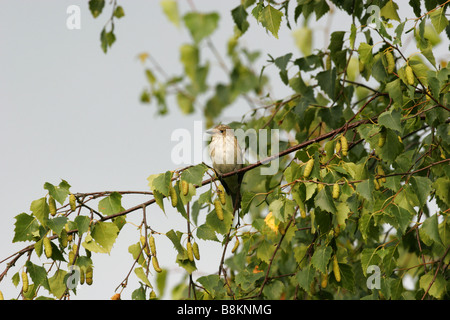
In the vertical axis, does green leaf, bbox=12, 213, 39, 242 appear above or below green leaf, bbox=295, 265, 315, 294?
above

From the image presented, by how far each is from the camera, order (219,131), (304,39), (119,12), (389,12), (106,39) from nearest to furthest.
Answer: (389,12) → (304,39) → (106,39) → (119,12) → (219,131)

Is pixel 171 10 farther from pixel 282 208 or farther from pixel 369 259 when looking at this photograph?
pixel 369 259

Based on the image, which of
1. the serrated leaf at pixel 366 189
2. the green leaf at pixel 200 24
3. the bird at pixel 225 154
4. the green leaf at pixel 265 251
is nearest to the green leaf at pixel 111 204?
the green leaf at pixel 265 251

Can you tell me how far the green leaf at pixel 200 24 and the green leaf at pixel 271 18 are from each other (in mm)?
1627

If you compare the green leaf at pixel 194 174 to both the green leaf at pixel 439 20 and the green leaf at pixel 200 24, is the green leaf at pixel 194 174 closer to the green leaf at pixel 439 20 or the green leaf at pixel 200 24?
the green leaf at pixel 439 20

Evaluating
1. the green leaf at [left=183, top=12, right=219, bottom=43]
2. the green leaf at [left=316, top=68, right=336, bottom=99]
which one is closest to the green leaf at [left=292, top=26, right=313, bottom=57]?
the green leaf at [left=316, top=68, right=336, bottom=99]

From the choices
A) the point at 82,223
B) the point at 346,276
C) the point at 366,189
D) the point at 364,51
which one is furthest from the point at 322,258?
the point at 82,223

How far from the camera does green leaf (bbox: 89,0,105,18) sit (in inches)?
203

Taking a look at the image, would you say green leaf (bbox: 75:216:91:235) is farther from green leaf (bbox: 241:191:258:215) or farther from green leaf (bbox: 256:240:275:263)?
green leaf (bbox: 256:240:275:263)

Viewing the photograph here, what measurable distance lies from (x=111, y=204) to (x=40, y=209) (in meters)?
0.40

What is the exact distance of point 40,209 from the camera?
10.4 ft

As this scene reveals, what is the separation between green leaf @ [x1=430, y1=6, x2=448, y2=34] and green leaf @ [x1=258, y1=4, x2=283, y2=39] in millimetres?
953

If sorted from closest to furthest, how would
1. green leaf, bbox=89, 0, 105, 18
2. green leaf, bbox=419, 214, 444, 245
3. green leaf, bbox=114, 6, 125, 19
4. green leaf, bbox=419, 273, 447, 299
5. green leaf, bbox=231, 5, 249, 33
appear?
1. green leaf, bbox=419, 214, 444, 245
2. green leaf, bbox=419, 273, 447, 299
3. green leaf, bbox=231, 5, 249, 33
4. green leaf, bbox=89, 0, 105, 18
5. green leaf, bbox=114, 6, 125, 19
